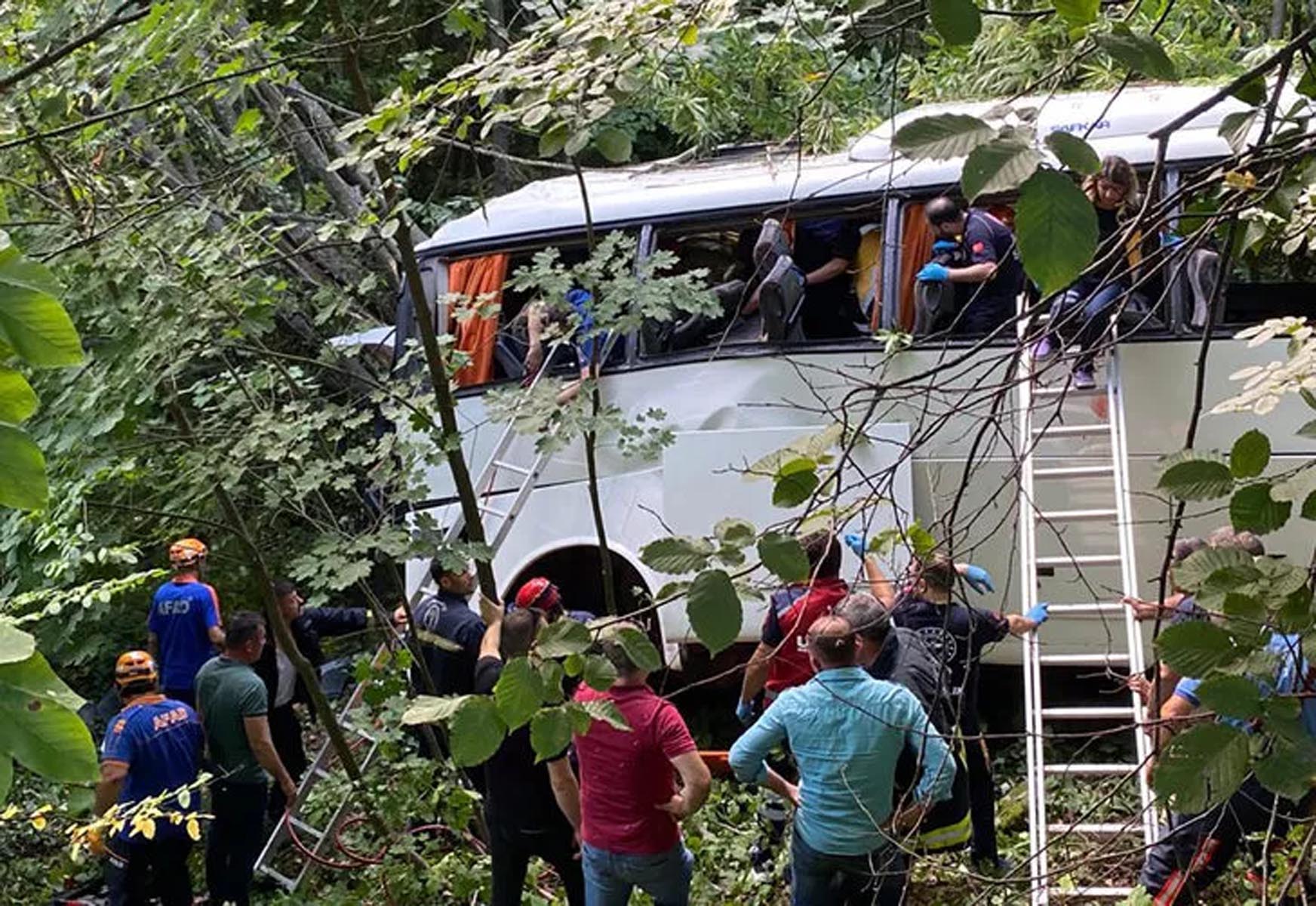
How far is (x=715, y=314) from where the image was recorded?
5812 mm

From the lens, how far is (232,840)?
648 centimetres

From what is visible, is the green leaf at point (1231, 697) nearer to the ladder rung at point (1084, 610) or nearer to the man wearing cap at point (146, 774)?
the ladder rung at point (1084, 610)

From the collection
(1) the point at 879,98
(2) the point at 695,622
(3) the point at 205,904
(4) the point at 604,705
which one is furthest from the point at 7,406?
(1) the point at 879,98

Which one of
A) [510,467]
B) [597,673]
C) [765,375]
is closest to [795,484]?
[597,673]

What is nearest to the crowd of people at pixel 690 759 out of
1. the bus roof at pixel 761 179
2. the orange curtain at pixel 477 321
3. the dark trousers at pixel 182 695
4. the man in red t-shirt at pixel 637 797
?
the man in red t-shirt at pixel 637 797

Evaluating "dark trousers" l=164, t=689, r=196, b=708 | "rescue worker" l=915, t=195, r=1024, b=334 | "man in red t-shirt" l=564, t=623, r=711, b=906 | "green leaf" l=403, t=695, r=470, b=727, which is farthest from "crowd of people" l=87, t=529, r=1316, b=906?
"rescue worker" l=915, t=195, r=1024, b=334

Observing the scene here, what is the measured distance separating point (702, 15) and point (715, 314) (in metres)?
2.35

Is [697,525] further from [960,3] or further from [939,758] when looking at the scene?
[960,3]

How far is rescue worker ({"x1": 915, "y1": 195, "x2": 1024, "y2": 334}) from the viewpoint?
7.21 m

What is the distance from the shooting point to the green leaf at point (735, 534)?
230 centimetres

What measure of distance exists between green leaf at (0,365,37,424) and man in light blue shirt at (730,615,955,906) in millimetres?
3087

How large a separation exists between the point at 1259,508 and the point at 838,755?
8.25 ft

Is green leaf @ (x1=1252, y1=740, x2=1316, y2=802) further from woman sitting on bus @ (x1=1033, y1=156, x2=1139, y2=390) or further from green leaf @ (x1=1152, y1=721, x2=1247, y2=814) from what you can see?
woman sitting on bus @ (x1=1033, y1=156, x2=1139, y2=390)

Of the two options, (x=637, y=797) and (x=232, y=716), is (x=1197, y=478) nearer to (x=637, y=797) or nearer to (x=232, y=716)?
(x=637, y=797)
